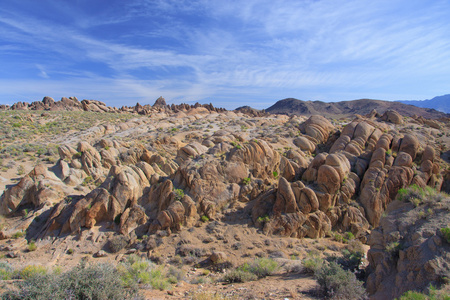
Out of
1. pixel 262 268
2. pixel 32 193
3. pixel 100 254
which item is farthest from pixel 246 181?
pixel 32 193

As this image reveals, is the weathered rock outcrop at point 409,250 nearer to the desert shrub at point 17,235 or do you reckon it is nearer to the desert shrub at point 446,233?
the desert shrub at point 446,233

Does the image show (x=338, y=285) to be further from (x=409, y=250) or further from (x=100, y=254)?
→ (x=100, y=254)

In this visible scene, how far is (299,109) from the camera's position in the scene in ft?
454

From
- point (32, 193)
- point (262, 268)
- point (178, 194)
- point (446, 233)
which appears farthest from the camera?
point (32, 193)

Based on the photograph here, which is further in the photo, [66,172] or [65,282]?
[66,172]

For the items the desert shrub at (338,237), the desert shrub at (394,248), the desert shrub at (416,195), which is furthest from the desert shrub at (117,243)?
the desert shrub at (416,195)

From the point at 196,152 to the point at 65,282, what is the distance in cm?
1629

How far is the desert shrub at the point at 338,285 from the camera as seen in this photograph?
7762mm

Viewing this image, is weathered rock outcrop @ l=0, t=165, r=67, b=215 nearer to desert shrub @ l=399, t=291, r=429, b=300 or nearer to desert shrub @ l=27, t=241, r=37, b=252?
desert shrub @ l=27, t=241, r=37, b=252

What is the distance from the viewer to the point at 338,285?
8.05 metres

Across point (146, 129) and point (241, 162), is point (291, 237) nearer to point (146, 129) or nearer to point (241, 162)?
point (241, 162)

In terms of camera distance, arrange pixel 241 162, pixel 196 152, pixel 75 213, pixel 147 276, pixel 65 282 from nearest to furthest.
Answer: pixel 65 282
pixel 147 276
pixel 75 213
pixel 241 162
pixel 196 152

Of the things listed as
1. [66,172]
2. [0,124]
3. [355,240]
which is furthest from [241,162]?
[0,124]

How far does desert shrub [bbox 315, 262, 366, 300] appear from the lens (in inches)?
306
